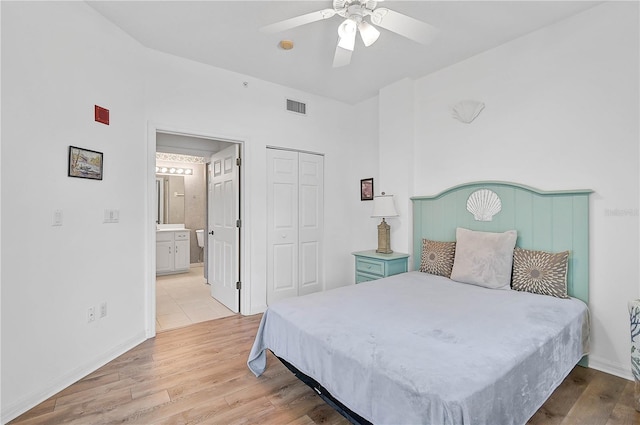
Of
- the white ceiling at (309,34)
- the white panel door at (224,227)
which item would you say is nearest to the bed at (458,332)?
the white ceiling at (309,34)

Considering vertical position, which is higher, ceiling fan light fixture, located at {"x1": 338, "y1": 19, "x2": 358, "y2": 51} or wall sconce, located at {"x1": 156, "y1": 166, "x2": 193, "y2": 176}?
→ ceiling fan light fixture, located at {"x1": 338, "y1": 19, "x2": 358, "y2": 51}

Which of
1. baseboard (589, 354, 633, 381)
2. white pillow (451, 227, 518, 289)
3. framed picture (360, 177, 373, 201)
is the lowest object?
baseboard (589, 354, 633, 381)

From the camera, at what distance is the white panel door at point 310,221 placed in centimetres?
407

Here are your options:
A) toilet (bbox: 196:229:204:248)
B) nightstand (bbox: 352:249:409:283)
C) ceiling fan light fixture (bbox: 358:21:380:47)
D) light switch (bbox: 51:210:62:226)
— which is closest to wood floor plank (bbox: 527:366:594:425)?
nightstand (bbox: 352:249:409:283)

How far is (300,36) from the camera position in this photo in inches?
107

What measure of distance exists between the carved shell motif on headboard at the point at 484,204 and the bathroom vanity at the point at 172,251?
516cm

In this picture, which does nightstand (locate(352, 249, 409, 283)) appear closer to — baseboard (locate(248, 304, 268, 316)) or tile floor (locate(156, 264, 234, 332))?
baseboard (locate(248, 304, 268, 316))

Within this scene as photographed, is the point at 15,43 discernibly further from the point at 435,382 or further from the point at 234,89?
the point at 435,382

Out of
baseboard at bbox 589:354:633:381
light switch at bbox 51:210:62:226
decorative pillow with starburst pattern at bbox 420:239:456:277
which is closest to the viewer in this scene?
light switch at bbox 51:210:62:226

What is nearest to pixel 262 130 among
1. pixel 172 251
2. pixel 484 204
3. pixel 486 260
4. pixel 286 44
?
pixel 286 44

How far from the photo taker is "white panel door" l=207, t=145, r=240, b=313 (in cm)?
369

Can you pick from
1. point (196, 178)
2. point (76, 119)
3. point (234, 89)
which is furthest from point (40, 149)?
point (196, 178)

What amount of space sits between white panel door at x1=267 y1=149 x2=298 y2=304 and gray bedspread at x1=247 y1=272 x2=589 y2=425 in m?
1.54

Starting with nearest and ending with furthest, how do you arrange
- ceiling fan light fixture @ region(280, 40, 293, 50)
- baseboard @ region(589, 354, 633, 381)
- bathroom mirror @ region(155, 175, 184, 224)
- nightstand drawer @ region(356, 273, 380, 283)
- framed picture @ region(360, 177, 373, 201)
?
baseboard @ region(589, 354, 633, 381) → ceiling fan light fixture @ region(280, 40, 293, 50) → nightstand drawer @ region(356, 273, 380, 283) → framed picture @ region(360, 177, 373, 201) → bathroom mirror @ region(155, 175, 184, 224)
